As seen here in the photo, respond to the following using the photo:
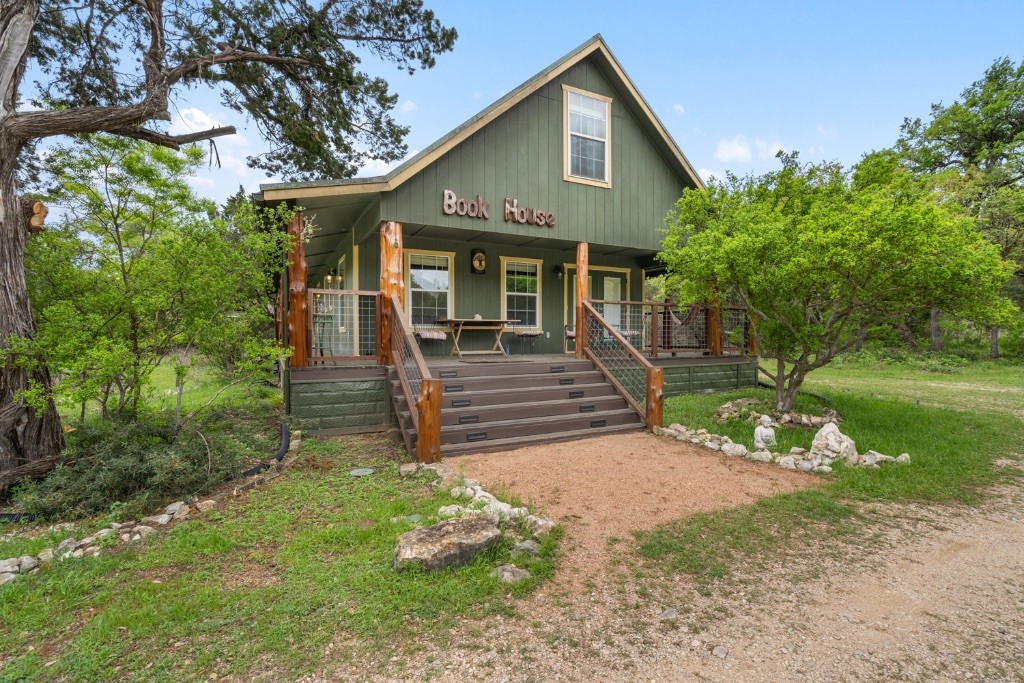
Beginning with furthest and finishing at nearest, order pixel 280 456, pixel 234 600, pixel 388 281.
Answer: pixel 388 281 < pixel 280 456 < pixel 234 600

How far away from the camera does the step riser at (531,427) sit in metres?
5.88

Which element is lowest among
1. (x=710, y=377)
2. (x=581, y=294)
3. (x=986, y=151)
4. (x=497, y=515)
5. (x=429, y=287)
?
(x=497, y=515)

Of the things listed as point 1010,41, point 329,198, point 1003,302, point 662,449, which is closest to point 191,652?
point 662,449

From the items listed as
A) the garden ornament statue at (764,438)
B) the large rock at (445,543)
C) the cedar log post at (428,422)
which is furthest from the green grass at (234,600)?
the garden ornament statue at (764,438)

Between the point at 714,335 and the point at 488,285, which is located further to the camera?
the point at 714,335

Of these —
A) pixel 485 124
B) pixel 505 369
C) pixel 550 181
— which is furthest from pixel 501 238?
pixel 505 369

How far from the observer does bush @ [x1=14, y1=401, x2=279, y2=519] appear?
3.92m

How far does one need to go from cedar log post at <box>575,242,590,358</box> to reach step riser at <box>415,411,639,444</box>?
170 centimetres

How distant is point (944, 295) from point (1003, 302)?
80 cm

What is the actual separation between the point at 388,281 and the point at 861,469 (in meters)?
6.52

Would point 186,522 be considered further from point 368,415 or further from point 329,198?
point 329,198

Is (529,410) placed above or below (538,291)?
below

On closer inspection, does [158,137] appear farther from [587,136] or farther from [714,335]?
[714,335]

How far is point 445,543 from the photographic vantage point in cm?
306
